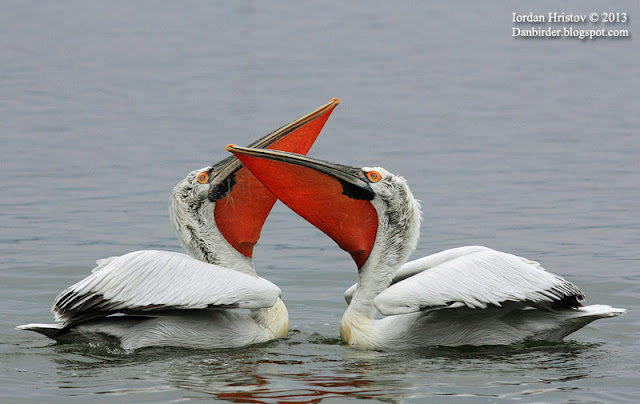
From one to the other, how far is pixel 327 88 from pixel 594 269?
10557mm

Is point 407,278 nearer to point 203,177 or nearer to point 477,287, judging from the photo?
point 477,287

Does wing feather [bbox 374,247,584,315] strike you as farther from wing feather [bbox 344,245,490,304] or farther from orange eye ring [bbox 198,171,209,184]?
orange eye ring [bbox 198,171,209,184]

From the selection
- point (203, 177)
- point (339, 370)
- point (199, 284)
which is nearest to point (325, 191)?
point (203, 177)

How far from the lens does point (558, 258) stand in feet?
29.9

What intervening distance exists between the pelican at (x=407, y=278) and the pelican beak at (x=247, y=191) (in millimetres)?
427

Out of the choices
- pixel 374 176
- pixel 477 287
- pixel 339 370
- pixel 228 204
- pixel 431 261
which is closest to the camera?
pixel 477 287

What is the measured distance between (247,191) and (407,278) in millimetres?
1109

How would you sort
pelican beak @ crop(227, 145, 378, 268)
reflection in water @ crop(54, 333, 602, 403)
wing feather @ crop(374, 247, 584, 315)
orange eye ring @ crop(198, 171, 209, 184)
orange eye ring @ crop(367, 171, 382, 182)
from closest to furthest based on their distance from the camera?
reflection in water @ crop(54, 333, 602, 403) < wing feather @ crop(374, 247, 584, 315) < pelican beak @ crop(227, 145, 378, 268) < orange eye ring @ crop(367, 171, 382, 182) < orange eye ring @ crop(198, 171, 209, 184)

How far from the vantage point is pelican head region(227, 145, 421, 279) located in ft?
21.2

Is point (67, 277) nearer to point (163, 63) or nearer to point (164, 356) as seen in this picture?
point (164, 356)

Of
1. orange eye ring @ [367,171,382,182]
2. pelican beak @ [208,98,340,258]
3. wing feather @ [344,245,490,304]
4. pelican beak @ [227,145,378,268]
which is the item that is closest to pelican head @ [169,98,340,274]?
pelican beak @ [208,98,340,258]

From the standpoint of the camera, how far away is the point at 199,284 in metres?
6.20

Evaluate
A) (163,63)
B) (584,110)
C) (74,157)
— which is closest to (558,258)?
(74,157)

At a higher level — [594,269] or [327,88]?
[327,88]
